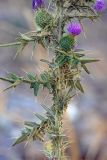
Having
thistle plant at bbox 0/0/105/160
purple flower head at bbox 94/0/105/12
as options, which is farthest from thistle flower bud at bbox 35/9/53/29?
purple flower head at bbox 94/0/105/12

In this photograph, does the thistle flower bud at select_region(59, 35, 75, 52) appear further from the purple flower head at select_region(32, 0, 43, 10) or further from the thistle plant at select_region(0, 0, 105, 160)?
the purple flower head at select_region(32, 0, 43, 10)

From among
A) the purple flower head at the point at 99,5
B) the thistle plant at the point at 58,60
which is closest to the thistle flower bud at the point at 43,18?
the thistle plant at the point at 58,60

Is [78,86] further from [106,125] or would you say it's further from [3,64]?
[3,64]

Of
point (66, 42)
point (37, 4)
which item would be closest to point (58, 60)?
point (66, 42)

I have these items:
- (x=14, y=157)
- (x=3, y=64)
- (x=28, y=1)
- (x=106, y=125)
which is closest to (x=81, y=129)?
(x=106, y=125)

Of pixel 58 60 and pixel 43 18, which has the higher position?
pixel 43 18

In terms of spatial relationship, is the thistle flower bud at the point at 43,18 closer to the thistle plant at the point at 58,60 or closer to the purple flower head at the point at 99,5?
the thistle plant at the point at 58,60

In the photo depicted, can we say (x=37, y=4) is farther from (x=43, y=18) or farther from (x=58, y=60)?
(x=58, y=60)
